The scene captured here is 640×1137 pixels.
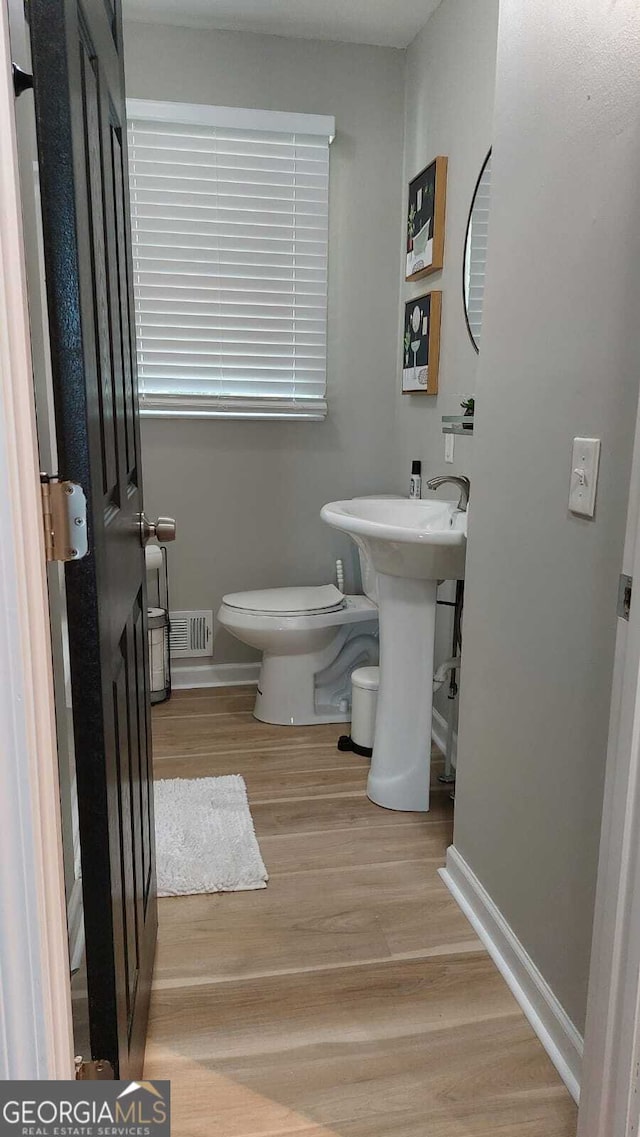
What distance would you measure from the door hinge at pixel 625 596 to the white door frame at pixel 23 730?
74cm

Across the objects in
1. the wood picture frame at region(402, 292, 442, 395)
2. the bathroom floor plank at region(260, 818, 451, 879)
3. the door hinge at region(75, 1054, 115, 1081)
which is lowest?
the bathroom floor plank at region(260, 818, 451, 879)

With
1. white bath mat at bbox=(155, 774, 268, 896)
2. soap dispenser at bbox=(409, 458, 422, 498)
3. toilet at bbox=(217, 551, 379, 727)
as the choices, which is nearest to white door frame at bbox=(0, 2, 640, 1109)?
white bath mat at bbox=(155, 774, 268, 896)

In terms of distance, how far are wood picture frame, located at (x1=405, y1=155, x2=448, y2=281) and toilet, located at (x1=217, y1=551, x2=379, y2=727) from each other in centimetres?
114

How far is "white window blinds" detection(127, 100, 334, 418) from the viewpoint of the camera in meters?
3.02

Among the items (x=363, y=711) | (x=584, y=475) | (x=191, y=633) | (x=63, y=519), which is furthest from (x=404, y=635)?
(x=63, y=519)

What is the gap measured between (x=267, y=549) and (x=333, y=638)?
574 mm

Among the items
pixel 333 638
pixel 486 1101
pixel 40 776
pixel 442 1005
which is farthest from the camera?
pixel 333 638

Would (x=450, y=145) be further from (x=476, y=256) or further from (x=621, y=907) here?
(x=621, y=907)

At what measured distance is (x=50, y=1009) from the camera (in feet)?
2.58

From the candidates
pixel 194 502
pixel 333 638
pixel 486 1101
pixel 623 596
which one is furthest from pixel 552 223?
pixel 194 502

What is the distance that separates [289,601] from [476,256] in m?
1.35

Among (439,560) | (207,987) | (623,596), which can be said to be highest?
(623,596)

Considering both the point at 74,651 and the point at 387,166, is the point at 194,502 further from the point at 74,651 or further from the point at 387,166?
the point at 74,651

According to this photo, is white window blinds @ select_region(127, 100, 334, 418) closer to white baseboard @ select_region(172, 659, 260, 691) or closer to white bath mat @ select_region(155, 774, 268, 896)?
white baseboard @ select_region(172, 659, 260, 691)
